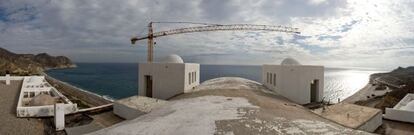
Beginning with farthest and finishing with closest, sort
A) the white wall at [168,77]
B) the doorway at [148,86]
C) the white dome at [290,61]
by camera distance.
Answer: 1. the white dome at [290,61]
2. the doorway at [148,86]
3. the white wall at [168,77]

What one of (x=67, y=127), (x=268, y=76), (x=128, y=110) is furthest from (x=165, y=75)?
(x=268, y=76)

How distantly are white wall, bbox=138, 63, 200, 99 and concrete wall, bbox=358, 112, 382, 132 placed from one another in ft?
35.9

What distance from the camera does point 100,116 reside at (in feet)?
55.1

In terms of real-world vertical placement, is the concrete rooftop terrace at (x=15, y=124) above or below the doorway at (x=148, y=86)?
below

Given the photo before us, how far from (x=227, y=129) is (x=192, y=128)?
3.66 feet

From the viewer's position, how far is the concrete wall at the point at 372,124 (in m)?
12.2

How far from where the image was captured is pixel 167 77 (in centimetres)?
1953

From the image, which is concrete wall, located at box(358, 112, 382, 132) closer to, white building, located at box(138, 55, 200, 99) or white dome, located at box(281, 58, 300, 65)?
white dome, located at box(281, 58, 300, 65)

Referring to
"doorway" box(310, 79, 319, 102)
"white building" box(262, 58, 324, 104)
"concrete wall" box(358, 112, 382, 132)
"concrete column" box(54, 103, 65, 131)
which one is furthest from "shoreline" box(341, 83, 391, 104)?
"concrete column" box(54, 103, 65, 131)

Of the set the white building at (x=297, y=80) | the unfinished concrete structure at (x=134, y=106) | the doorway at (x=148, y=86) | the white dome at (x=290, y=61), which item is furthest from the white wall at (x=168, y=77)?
the white dome at (x=290, y=61)

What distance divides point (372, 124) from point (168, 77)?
12.3m

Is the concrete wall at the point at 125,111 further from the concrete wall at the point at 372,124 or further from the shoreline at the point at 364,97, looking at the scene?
the shoreline at the point at 364,97

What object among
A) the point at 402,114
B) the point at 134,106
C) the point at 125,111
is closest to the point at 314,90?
the point at 402,114

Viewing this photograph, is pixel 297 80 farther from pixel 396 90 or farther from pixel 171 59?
pixel 396 90
